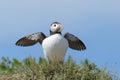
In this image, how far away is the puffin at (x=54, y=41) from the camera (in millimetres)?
13305

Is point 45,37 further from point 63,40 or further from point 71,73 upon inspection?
point 71,73

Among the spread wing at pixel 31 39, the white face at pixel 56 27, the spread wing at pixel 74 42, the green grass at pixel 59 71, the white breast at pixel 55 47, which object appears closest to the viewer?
the green grass at pixel 59 71

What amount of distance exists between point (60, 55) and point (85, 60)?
1.08 metres

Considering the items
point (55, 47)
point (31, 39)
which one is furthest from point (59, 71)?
point (31, 39)

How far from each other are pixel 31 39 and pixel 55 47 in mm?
1153

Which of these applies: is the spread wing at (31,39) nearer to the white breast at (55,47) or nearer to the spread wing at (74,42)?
the white breast at (55,47)

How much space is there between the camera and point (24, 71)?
40.4 feet

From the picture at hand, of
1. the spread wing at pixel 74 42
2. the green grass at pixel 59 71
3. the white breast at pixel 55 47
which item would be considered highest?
the spread wing at pixel 74 42

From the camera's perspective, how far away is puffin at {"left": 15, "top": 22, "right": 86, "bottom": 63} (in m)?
13.3

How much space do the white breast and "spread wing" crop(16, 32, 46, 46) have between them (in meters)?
0.45

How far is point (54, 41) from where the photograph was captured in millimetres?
13250

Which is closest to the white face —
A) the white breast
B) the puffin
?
the puffin

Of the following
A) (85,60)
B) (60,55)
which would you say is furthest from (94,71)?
(60,55)

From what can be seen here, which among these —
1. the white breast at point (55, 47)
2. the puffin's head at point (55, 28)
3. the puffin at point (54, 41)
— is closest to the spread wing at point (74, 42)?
the puffin at point (54, 41)
